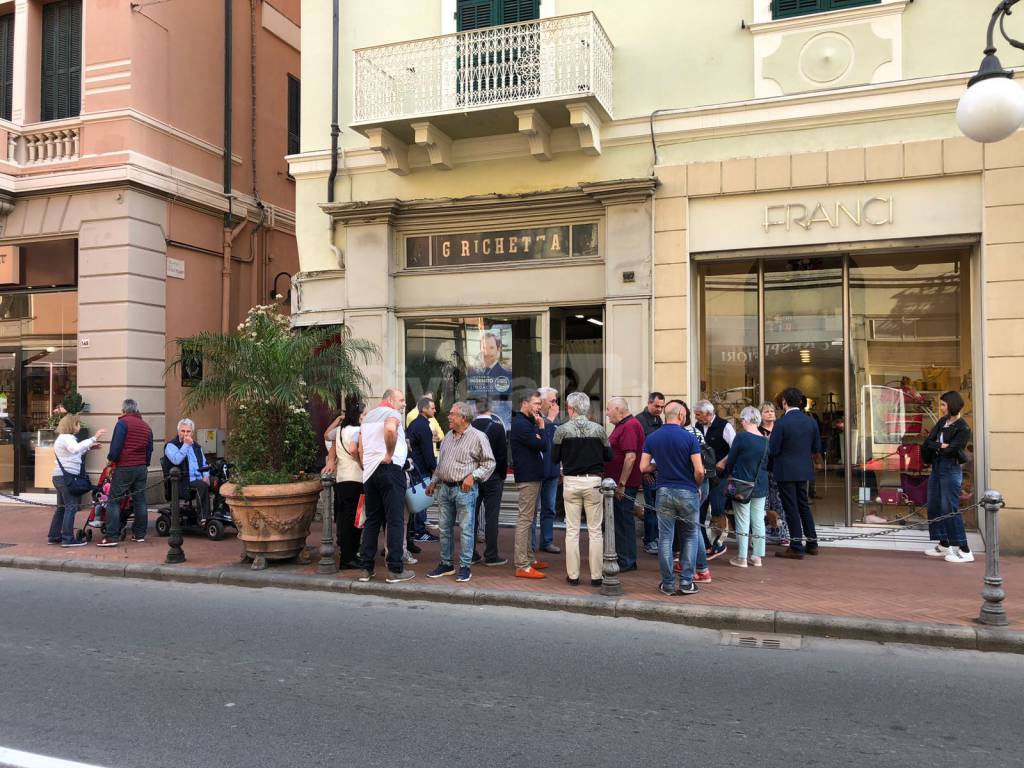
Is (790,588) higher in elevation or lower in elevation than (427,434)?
lower

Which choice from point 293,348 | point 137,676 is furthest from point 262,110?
point 137,676

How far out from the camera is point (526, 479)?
862cm

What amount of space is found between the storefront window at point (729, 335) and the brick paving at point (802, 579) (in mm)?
2595

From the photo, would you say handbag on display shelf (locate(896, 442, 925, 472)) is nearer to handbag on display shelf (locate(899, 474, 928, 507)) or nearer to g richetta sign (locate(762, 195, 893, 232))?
handbag on display shelf (locate(899, 474, 928, 507))

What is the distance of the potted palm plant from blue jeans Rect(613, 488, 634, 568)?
333cm

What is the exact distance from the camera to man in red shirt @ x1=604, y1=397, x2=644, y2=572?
866 centimetres

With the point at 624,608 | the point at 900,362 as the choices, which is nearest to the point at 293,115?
the point at 900,362

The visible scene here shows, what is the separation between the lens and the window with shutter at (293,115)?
1794cm

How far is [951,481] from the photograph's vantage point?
29.9 feet

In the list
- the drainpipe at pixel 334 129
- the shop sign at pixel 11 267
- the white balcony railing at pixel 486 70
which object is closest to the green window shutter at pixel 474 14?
the white balcony railing at pixel 486 70

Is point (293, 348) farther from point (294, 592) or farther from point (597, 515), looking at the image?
point (597, 515)

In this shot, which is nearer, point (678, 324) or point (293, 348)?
point (293, 348)

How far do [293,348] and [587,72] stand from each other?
5456mm

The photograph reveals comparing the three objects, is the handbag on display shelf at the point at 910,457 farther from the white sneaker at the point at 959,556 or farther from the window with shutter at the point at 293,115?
the window with shutter at the point at 293,115
